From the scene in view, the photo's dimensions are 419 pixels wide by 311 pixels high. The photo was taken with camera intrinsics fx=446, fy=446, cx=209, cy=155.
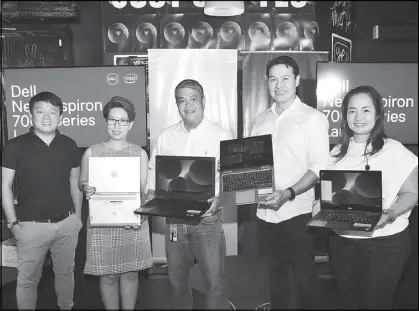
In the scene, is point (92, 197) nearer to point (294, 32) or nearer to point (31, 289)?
point (31, 289)

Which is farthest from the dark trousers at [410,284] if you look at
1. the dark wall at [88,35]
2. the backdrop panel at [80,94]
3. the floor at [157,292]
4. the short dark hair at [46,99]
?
the dark wall at [88,35]

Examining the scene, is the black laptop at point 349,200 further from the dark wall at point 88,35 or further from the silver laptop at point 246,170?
the dark wall at point 88,35

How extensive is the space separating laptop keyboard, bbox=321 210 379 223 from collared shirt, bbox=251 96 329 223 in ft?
0.51

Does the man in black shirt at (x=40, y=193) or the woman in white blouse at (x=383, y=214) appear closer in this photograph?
the woman in white blouse at (x=383, y=214)

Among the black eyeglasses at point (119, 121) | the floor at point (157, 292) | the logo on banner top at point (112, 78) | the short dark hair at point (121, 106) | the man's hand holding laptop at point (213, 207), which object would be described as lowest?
the floor at point (157, 292)

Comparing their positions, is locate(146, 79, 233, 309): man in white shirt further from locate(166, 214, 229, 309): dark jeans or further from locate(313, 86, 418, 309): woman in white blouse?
locate(313, 86, 418, 309): woman in white blouse

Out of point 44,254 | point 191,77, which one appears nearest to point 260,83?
point 191,77

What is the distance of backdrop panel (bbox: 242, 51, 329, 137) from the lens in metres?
3.27

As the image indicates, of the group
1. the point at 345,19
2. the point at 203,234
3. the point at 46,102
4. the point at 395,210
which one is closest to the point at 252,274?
the point at 203,234

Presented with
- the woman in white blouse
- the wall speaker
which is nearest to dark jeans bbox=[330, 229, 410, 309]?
the woman in white blouse

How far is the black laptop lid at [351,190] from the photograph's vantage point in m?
2.31

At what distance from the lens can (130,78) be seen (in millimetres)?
2680

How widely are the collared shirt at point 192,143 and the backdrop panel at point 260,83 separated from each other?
2.10 ft

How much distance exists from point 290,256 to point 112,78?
1.46 meters
